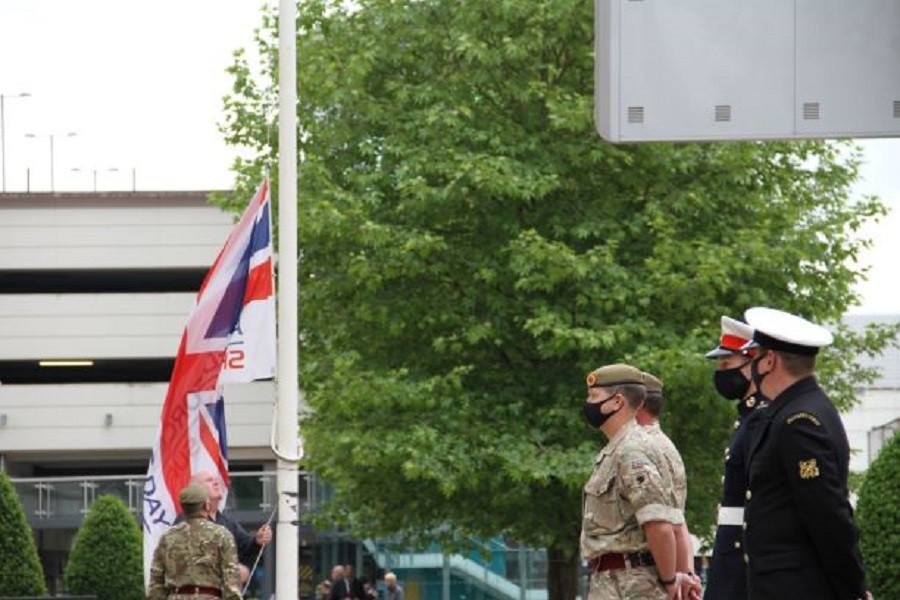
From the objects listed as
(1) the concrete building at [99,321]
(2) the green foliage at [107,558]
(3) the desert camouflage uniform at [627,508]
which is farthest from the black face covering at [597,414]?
(1) the concrete building at [99,321]

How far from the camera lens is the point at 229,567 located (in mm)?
14164

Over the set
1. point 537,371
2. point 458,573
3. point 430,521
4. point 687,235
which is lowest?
→ point 458,573

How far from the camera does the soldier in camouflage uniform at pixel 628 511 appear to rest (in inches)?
371

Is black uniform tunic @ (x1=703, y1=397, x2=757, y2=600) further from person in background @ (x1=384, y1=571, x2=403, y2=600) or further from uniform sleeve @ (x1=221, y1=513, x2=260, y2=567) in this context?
person in background @ (x1=384, y1=571, x2=403, y2=600)

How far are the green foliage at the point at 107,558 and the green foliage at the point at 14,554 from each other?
644 centimetres

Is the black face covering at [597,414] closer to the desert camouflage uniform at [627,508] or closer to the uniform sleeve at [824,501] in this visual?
the desert camouflage uniform at [627,508]

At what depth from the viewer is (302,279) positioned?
34.1 meters

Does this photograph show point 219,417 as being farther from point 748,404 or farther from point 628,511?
point 628,511

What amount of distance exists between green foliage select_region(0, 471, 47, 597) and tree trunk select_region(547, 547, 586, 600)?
308 inches

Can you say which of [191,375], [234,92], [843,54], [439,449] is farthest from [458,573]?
[843,54]

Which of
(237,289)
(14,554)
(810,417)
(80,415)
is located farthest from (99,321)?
(810,417)

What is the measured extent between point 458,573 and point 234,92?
1846 cm

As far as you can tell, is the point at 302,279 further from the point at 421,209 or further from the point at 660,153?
the point at 660,153

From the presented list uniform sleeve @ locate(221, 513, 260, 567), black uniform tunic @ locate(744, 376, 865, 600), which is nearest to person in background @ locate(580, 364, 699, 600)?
black uniform tunic @ locate(744, 376, 865, 600)
